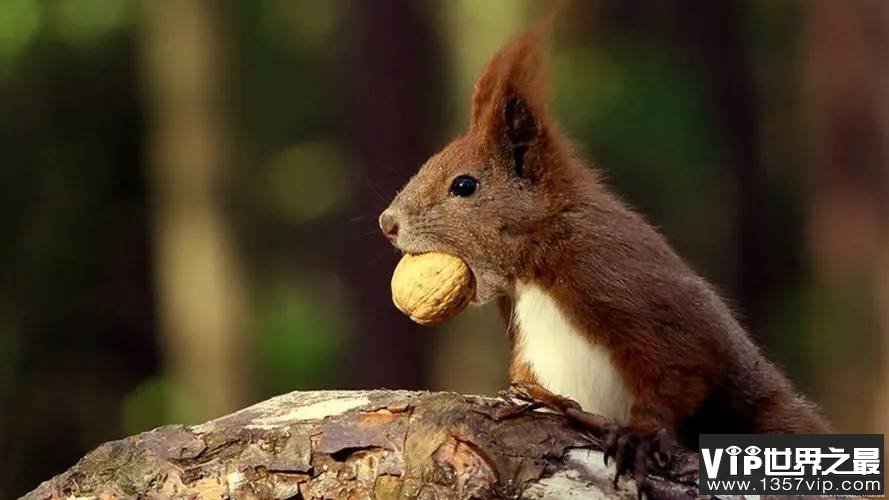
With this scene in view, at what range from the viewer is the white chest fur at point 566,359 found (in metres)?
1.93

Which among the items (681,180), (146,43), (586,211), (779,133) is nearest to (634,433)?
(586,211)

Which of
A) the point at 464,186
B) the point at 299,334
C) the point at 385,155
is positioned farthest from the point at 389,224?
the point at 299,334

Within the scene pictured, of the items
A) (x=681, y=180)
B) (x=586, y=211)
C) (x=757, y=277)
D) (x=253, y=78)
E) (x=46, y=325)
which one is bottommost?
(x=586, y=211)

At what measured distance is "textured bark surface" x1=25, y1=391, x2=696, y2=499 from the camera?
1.73 m

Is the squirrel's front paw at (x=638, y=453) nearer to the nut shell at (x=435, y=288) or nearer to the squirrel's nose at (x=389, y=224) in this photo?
the nut shell at (x=435, y=288)

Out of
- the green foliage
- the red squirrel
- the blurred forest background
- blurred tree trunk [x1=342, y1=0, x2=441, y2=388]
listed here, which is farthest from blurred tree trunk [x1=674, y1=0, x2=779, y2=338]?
the red squirrel

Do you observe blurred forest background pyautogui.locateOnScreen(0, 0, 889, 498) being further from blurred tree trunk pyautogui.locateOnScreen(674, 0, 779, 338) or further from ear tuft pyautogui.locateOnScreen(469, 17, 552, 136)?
ear tuft pyautogui.locateOnScreen(469, 17, 552, 136)

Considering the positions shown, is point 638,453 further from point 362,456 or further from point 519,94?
point 519,94

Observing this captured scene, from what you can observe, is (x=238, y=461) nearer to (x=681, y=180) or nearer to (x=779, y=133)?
(x=681, y=180)

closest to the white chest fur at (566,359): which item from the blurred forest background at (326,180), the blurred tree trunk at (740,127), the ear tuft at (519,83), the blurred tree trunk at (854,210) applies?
the ear tuft at (519,83)

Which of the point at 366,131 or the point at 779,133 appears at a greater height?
the point at 779,133

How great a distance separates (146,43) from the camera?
7.56 meters

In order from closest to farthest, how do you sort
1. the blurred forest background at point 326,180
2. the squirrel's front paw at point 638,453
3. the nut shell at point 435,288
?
the squirrel's front paw at point 638,453 → the nut shell at point 435,288 → the blurred forest background at point 326,180

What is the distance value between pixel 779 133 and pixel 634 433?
814 centimetres
